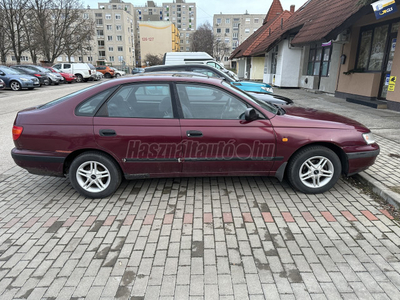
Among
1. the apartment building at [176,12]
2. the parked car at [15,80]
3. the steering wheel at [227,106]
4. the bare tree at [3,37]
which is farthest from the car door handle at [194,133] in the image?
the apartment building at [176,12]

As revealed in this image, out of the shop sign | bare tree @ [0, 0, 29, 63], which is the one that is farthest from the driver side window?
bare tree @ [0, 0, 29, 63]

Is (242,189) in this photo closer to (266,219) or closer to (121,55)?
(266,219)

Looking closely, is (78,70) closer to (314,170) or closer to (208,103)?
(208,103)

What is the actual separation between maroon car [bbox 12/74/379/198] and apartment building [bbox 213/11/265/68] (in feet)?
338

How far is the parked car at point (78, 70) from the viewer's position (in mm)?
30016

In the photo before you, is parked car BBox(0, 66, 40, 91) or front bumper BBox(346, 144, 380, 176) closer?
front bumper BBox(346, 144, 380, 176)

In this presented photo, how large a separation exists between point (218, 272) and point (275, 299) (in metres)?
0.53

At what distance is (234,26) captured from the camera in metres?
104

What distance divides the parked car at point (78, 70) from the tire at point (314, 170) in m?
30.9

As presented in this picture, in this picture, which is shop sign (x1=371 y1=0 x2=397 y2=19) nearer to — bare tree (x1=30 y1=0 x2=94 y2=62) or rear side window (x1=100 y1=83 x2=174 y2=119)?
rear side window (x1=100 y1=83 x2=174 y2=119)

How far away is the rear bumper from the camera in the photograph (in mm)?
3666

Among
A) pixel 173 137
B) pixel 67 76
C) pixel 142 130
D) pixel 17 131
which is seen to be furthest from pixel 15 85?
pixel 173 137

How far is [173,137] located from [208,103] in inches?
27.8

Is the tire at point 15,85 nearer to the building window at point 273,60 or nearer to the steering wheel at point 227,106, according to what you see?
the building window at point 273,60
